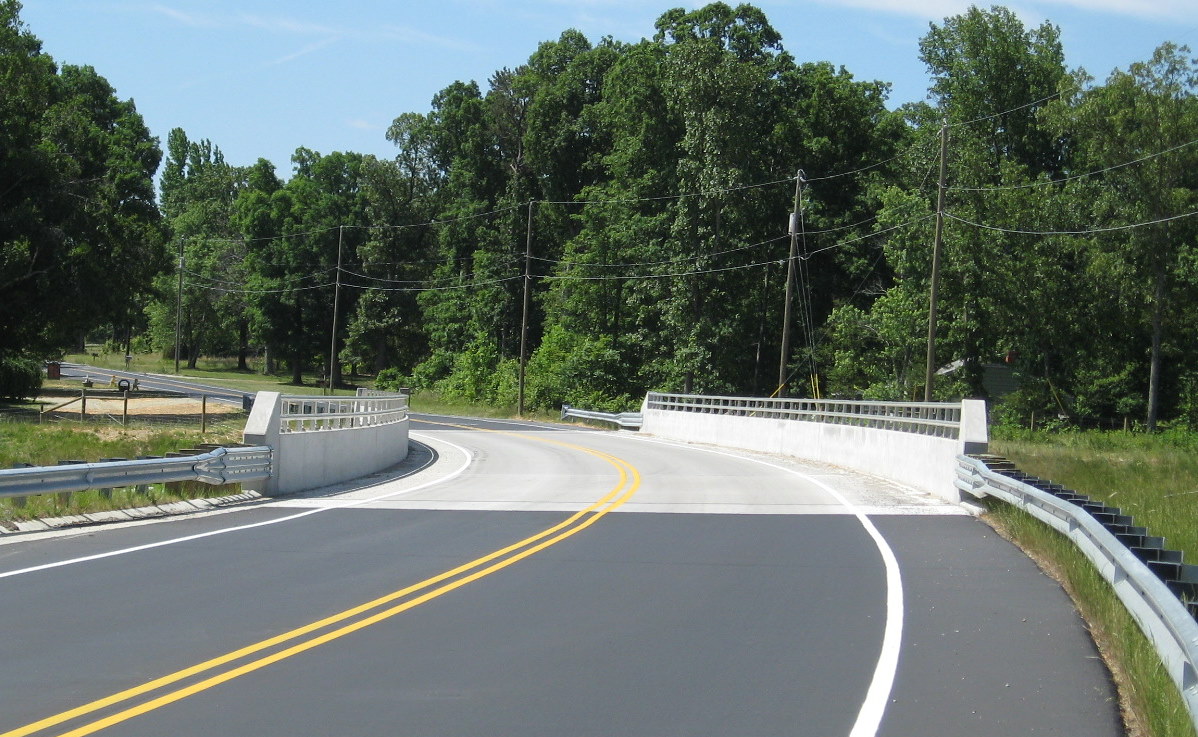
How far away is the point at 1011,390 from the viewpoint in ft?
197

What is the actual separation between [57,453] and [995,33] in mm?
53432

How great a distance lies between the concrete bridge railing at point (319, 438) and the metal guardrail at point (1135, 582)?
1094 centimetres

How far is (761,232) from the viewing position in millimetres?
64625

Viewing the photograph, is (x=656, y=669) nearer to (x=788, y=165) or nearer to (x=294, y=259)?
(x=788, y=165)

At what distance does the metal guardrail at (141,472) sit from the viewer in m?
13.5

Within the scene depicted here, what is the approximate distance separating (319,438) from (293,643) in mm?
12992

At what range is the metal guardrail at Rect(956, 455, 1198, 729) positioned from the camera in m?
6.09

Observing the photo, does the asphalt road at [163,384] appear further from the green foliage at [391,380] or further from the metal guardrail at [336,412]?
the metal guardrail at [336,412]

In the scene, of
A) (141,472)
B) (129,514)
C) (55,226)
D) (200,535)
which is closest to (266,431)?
(141,472)

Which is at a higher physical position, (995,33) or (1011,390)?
(995,33)

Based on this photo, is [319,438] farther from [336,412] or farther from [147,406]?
[147,406]

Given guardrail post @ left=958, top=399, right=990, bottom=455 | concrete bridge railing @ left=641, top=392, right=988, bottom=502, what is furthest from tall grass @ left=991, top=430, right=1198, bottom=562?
concrete bridge railing @ left=641, top=392, right=988, bottom=502

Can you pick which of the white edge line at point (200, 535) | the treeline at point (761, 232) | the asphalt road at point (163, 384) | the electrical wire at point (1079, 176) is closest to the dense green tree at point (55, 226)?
the treeline at point (761, 232)

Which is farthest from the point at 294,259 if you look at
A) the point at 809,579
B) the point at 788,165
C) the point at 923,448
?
the point at 809,579
